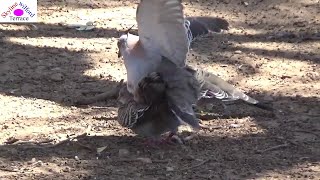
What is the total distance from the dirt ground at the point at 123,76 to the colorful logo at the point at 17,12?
0.39ft

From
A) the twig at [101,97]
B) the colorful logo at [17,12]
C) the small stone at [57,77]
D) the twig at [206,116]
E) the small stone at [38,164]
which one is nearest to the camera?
the small stone at [38,164]

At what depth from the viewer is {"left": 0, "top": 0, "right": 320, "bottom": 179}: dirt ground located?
173 inches

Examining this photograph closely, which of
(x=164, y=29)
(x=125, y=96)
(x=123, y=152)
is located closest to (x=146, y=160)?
(x=123, y=152)

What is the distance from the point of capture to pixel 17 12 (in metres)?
7.31

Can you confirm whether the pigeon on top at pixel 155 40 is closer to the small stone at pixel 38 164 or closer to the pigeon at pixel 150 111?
the pigeon at pixel 150 111

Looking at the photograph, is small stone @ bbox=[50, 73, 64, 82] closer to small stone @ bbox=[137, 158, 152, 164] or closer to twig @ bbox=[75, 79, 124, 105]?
twig @ bbox=[75, 79, 124, 105]

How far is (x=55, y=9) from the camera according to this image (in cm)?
761

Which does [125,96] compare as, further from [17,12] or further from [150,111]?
[17,12]

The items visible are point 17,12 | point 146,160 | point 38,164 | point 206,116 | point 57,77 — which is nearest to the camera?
point 38,164

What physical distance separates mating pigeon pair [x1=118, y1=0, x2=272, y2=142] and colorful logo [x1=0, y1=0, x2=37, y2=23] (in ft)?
Result: 9.07

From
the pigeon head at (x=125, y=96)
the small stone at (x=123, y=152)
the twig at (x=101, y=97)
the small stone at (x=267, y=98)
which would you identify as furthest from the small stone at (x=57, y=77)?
the small stone at (x=267, y=98)

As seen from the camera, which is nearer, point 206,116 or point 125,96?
point 125,96

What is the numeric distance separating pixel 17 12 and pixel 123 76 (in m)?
1.82

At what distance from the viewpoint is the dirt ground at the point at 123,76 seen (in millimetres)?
4387
